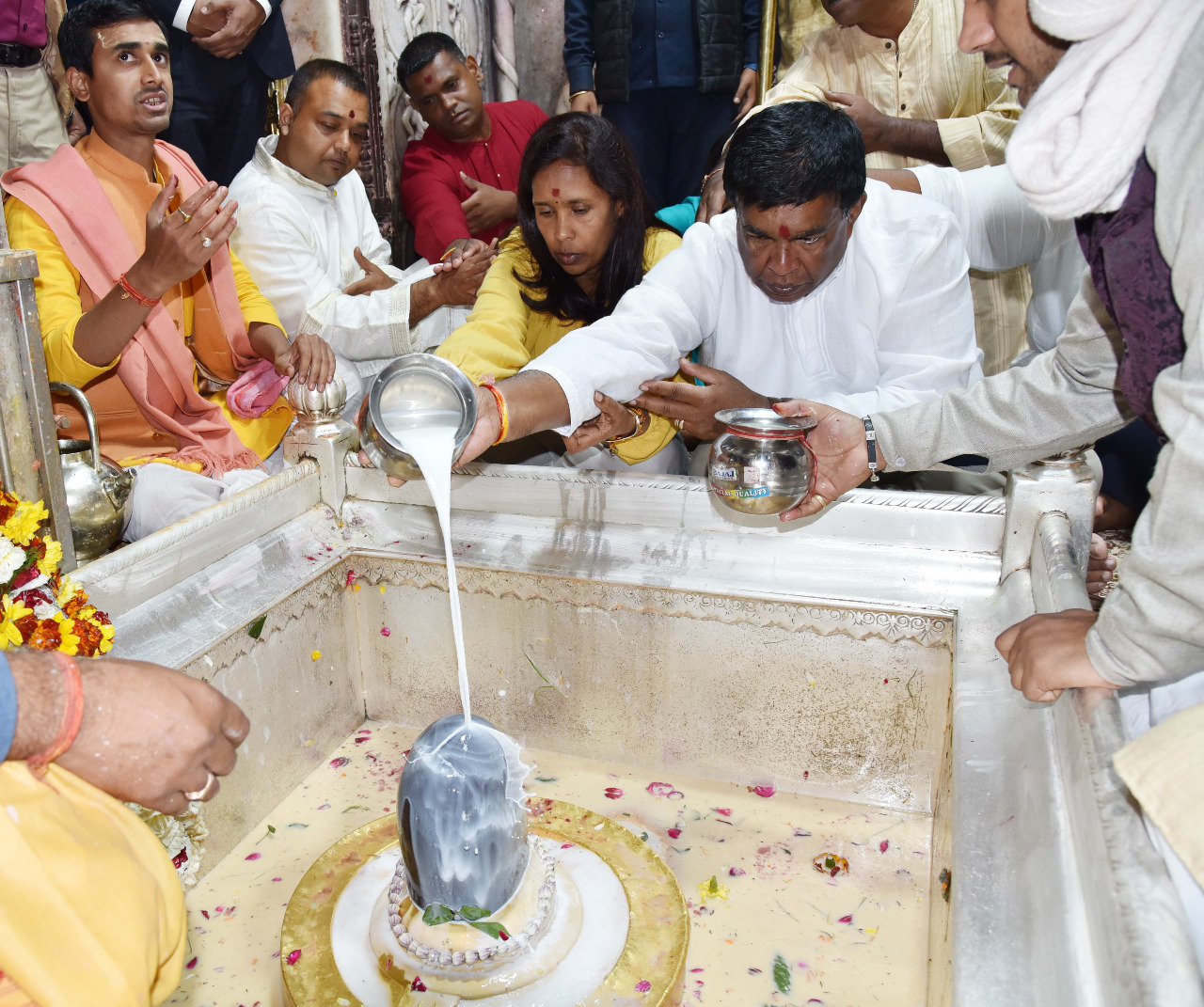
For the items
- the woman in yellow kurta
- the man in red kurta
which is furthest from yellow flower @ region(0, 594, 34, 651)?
the man in red kurta

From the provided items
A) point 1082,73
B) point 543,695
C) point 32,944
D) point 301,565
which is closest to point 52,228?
point 301,565

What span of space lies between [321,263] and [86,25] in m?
1.01

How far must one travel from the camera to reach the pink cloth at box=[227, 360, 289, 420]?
282cm

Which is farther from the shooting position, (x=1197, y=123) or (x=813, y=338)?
(x=813, y=338)

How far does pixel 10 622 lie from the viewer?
1271mm

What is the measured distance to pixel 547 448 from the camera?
9.12 feet

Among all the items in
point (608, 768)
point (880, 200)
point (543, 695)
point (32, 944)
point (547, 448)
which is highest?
point (880, 200)

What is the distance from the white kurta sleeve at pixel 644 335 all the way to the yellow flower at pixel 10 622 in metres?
1.03

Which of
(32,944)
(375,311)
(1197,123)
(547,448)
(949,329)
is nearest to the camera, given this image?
(32,944)

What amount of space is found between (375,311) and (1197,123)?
8.69 ft

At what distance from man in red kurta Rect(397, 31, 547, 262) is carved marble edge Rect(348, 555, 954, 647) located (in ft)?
6.21

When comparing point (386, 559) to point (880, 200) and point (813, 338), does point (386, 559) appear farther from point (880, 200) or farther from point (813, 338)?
point (880, 200)

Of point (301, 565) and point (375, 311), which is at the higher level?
Result: point (375, 311)

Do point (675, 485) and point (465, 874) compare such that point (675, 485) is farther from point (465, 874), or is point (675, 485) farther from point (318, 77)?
point (318, 77)
